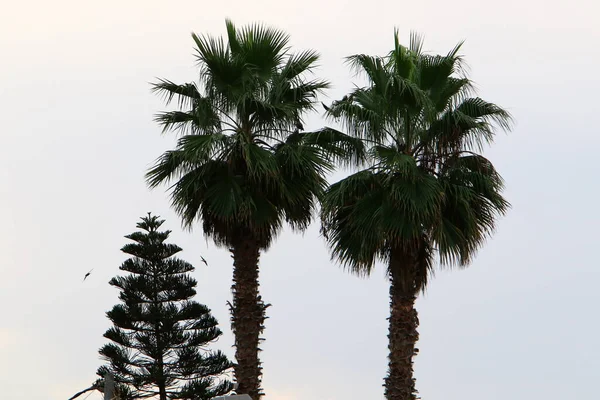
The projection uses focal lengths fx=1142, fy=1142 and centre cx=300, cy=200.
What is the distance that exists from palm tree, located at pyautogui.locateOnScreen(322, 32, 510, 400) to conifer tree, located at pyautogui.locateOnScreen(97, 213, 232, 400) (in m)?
7.19

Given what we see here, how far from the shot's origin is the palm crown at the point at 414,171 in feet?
78.8

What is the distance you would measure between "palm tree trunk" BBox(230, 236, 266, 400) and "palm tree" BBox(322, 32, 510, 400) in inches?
86.8

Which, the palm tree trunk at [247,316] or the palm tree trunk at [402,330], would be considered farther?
the palm tree trunk at [247,316]

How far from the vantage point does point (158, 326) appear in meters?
31.0

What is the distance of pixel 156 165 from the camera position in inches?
1051

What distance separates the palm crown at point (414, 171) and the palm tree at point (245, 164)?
111 cm

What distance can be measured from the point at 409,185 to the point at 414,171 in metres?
0.32

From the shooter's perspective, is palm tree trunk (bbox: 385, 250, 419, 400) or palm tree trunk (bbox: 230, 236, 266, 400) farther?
palm tree trunk (bbox: 230, 236, 266, 400)

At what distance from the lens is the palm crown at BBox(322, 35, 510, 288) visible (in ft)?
78.8

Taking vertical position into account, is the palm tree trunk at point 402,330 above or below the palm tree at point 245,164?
below

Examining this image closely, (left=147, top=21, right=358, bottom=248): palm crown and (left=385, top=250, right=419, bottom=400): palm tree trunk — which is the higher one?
(left=147, top=21, right=358, bottom=248): palm crown

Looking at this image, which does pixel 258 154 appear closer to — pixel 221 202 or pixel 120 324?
pixel 221 202

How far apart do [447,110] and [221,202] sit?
17.8 feet

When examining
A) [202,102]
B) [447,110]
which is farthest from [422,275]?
[202,102]
